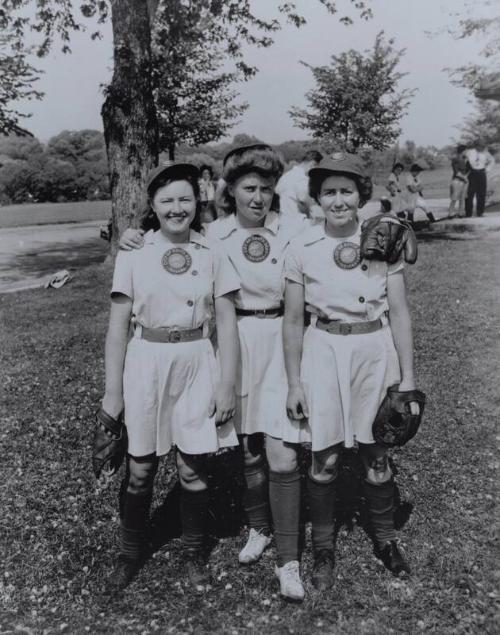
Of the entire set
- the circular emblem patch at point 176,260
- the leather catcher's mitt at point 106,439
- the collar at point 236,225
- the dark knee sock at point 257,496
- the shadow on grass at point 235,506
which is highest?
the collar at point 236,225

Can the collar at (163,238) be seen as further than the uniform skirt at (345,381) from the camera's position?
Yes

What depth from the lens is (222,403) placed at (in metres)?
3.03

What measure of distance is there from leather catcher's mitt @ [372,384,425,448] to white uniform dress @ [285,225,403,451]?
41 millimetres

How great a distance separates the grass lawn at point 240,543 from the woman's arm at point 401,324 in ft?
3.36

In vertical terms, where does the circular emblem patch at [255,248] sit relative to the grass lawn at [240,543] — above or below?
above

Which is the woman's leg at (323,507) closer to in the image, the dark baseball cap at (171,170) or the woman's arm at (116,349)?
the woman's arm at (116,349)

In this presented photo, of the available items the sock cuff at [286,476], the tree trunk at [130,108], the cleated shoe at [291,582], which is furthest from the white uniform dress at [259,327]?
the tree trunk at [130,108]

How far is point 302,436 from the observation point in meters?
3.07

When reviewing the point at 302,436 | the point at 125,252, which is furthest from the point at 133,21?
the point at 302,436

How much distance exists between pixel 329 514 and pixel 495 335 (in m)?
4.58

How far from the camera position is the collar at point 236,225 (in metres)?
3.30

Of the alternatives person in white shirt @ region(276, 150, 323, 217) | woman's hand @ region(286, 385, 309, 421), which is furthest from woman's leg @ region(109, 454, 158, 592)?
person in white shirt @ region(276, 150, 323, 217)

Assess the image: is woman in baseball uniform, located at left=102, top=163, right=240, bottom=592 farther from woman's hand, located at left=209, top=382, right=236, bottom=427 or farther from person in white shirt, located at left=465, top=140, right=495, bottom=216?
person in white shirt, located at left=465, top=140, right=495, bottom=216

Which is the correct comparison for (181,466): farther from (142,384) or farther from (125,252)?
(125,252)
